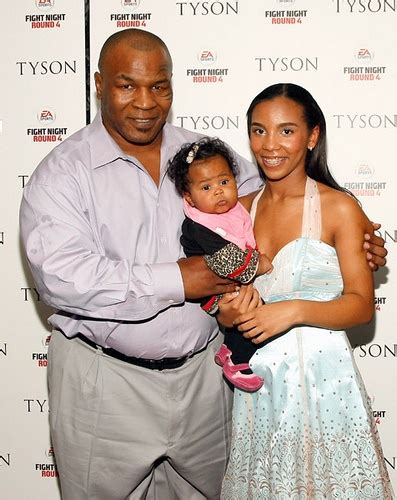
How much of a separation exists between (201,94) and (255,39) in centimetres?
32

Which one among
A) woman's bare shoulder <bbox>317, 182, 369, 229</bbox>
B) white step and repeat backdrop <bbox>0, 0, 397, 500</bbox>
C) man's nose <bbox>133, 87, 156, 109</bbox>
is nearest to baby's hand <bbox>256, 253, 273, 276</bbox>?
woman's bare shoulder <bbox>317, 182, 369, 229</bbox>

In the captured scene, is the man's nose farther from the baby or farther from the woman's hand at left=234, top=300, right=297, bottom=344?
the woman's hand at left=234, top=300, right=297, bottom=344

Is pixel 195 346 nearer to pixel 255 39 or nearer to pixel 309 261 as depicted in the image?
pixel 309 261

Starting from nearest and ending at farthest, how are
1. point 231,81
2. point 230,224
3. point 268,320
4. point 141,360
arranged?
1. point 268,320
2. point 230,224
3. point 141,360
4. point 231,81

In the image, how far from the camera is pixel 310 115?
208 centimetres

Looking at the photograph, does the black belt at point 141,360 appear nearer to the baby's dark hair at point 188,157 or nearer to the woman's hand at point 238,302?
the woman's hand at point 238,302

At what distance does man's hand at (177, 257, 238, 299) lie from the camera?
203 centimetres

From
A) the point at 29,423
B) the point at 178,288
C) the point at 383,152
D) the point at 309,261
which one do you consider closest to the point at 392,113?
the point at 383,152

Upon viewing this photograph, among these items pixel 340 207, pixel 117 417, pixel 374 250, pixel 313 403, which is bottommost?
pixel 117 417

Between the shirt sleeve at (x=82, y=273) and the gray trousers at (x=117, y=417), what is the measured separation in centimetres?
26

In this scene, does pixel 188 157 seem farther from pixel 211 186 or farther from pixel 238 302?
pixel 238 302

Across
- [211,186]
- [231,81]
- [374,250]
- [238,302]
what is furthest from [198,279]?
[231,81]

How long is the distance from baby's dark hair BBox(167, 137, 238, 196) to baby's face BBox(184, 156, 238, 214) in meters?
0.02

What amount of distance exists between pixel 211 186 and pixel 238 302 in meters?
0.34
